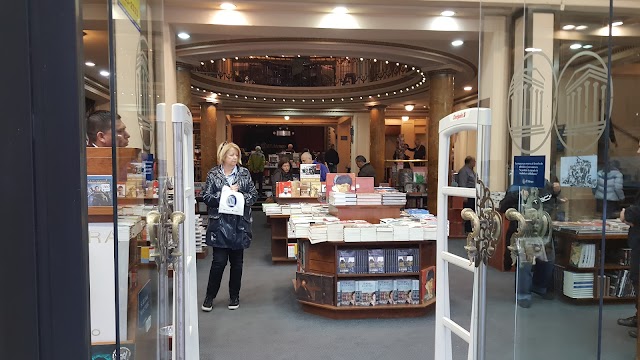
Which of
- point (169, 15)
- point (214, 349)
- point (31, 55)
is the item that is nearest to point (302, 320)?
point (214, 349)

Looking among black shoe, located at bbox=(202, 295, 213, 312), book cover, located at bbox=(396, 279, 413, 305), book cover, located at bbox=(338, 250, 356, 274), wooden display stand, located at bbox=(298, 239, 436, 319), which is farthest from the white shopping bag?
book cover, located at bbox=(396, 279, 413, 305)

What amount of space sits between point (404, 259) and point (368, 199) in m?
0.90

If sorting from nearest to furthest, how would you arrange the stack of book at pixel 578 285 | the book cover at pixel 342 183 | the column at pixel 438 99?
1. the stack of book at pixel 578 285
2. the book cover at pixel 342 183
3. the column at pixel 438 99

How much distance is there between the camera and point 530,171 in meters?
2.07

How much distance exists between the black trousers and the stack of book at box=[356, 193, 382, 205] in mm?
1527

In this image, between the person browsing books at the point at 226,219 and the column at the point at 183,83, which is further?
the column at the point at 183,83

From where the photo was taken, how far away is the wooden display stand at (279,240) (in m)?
6.61

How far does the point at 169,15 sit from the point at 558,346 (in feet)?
20.3

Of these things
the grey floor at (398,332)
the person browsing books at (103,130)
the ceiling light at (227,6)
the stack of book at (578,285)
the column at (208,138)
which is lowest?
the grey floor at (398,332)

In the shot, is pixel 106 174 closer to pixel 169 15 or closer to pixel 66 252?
pixel 66 252

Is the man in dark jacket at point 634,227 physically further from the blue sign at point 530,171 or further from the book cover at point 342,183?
the book cover at point 342,183

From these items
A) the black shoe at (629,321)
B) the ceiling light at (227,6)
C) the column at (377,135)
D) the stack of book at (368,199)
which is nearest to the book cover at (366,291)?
the stack of book at (368,199)

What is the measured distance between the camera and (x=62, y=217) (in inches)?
25.9

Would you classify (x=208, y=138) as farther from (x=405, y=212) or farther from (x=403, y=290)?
(x=403, y=290)
